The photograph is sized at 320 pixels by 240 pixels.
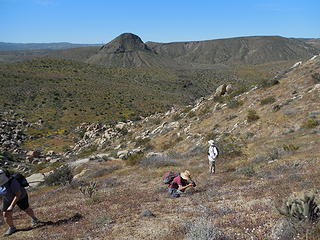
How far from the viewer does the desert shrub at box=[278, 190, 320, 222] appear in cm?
518

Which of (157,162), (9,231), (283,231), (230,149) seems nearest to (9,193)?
(9,231)

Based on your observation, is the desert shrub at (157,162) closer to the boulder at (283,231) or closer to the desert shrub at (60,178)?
the desert shrub at (60,178)

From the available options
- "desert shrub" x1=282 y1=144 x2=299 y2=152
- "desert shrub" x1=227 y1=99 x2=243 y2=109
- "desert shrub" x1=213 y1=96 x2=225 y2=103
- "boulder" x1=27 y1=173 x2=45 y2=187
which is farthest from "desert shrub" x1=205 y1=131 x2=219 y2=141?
"boulder" x1=27 y1=173 x2=45 y2=187

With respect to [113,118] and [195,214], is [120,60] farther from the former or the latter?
[195,214]

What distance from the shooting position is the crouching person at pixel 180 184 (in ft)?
32.7

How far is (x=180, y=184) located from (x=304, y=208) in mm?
5302

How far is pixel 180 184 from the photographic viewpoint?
10.1 meters

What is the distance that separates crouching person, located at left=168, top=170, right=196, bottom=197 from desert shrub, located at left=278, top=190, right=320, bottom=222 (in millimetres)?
4767

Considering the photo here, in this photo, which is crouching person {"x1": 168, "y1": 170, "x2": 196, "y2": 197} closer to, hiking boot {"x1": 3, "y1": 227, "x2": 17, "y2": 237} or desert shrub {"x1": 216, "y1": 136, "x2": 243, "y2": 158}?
hiking boot {"x1": 3, "y1": 227, "x2": 17, "y2": 237}

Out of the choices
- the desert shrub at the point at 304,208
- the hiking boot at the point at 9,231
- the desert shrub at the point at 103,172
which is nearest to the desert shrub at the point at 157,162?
the desert shrub at the point at 103,172

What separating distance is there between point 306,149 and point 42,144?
3270 cm

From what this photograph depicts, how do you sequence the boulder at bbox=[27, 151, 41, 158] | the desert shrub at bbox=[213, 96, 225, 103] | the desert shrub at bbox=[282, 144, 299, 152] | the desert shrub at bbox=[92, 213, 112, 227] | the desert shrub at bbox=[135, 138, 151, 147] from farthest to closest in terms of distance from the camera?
the boulder at bbox=[27, 151, 41, 158], the desert shrub at bbox=[213, 96, 225, 103], the desert shrub at bbox=[135, 138, 151, 147], the desert shrub at bbox=[282, 144, 299, 152], the desert shrub at bbox=[92, 213, 112, 227]

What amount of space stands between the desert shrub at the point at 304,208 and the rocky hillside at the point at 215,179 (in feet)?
0.11

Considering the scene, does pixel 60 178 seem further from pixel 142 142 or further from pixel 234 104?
pixel 234 104
